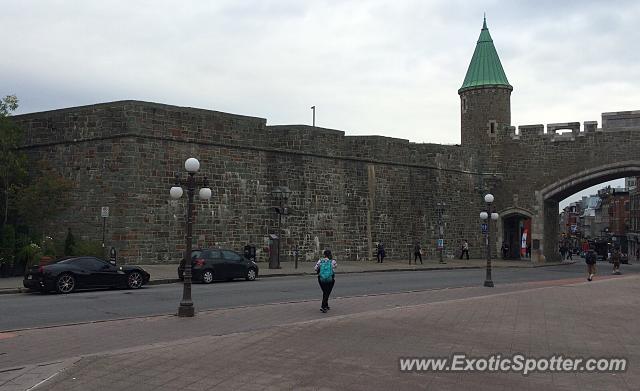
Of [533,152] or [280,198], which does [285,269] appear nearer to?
[280,198]

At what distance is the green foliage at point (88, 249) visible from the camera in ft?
75.1

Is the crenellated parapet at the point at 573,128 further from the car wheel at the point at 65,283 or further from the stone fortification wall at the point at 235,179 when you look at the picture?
the car wheel at the point at 65,283

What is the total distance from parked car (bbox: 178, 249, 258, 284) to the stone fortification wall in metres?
4.88

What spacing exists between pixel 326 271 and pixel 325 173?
1938 cm

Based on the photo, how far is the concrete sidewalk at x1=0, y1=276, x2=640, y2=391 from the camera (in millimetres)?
6828

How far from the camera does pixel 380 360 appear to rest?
26.2 feet

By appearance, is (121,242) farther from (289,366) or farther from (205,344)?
(289,366)

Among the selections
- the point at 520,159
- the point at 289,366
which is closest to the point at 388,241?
the point at 520,159

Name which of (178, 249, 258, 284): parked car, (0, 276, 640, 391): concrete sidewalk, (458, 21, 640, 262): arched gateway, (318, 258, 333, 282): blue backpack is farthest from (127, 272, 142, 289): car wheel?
(458, 21, 640, 262): arched gateway

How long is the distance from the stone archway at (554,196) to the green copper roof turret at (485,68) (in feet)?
26.5

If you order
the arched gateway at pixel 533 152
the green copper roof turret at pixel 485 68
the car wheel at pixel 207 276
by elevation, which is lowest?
the car wheel at pixel 207 276

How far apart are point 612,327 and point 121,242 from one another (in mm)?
19021

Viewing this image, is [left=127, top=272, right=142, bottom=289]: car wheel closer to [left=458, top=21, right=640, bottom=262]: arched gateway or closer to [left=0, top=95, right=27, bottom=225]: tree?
[left=0, top=95, right=27, bottom=225]: tree

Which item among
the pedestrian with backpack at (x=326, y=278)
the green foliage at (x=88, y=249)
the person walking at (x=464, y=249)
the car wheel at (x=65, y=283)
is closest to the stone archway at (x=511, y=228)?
the person walking at (x=464, y=249)
